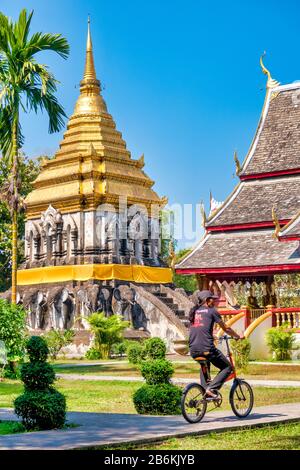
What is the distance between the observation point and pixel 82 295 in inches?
1406

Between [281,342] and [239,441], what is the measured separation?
1562cm

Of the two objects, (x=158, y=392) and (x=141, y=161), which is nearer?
Answer: (x=158, y=392)

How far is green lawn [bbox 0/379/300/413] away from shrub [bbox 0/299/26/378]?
1122mm

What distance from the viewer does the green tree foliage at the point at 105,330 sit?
28641 millimetres

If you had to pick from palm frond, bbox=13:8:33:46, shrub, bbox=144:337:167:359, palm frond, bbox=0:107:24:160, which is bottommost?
shrub, bbox=144:337:167:359

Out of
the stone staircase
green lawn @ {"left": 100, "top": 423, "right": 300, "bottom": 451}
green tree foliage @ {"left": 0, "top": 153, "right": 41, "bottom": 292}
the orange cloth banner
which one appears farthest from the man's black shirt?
green tree foliage @ {"left": 0, "top": 153, "right": 41, "bottom": 292}

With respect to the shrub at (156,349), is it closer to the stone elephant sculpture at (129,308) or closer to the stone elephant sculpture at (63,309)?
the stone elephant sculpture at (129,308)

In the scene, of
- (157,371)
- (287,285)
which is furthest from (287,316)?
(287,285)

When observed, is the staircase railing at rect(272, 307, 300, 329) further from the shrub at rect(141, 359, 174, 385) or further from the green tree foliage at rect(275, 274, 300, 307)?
the green tree foliage at rect(275, 274, 300, 307)

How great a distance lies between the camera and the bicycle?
1087 cm

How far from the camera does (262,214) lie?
2820 cm

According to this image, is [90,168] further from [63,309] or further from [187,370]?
[187,370]
